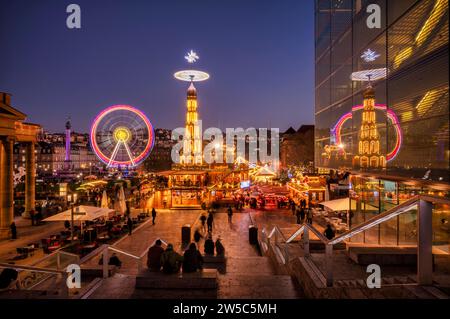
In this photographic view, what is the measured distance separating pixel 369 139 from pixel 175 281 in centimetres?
946

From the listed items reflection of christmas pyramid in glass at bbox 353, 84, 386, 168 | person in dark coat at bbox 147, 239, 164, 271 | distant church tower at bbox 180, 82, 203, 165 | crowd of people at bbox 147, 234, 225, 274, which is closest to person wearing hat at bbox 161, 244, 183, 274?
crowd of people at bbox 147, 234, 225, 274

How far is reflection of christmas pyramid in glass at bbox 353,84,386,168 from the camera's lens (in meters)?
12.5

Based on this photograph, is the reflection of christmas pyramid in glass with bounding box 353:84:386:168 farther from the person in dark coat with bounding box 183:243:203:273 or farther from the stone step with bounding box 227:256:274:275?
the person in dark coat with bounding box 183:243:203:273

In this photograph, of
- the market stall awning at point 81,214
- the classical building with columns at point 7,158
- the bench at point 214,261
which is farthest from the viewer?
the classical building with columns at point 7,158

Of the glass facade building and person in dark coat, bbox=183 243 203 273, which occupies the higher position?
the glass facade building

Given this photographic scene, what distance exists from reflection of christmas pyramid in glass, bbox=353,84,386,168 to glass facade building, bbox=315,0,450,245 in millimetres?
35

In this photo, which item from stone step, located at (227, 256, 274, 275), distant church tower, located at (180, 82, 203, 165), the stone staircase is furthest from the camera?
distant church tower, located at (180, 82, 203, 165)

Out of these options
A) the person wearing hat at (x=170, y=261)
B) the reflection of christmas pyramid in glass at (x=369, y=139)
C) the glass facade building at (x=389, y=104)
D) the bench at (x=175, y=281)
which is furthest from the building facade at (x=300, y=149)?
the bench at (x=175, y=281)

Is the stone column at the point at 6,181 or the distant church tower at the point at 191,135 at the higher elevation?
the distant church tower at the point at 191,135

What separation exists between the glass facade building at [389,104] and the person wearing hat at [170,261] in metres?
6.20

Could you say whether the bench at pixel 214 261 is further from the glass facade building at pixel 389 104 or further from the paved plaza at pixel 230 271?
the glass facade building at pixel 389 104

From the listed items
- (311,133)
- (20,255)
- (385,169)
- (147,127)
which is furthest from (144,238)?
(311,133)

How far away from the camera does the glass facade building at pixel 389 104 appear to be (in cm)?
796

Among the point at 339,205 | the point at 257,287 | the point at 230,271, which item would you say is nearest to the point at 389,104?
the point at 257,287
